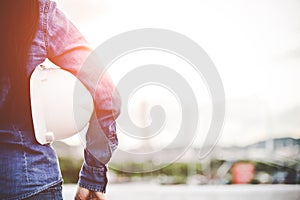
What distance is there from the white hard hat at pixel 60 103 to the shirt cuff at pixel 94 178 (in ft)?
0.29

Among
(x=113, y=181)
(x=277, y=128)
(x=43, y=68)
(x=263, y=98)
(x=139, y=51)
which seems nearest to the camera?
(x=43, y=68)

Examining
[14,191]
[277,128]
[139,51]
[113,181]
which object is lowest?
[113,181]

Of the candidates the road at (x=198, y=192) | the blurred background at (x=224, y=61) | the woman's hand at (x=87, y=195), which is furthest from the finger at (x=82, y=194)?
the road at (x=198, y=192)

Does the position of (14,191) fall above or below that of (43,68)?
below

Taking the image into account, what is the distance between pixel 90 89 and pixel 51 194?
202 millimetres

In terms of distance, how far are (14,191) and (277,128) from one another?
1.67 metres

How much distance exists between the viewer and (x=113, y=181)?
9.75ft

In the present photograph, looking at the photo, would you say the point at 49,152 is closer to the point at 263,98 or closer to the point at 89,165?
the point at 89,165

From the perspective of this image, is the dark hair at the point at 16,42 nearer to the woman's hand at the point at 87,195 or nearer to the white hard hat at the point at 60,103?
the white hard hat at the point at 60,103

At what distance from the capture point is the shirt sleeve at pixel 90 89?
2.70 feet

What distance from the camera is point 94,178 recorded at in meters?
0.91

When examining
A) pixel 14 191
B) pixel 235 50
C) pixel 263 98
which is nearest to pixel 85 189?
pixel 14 191

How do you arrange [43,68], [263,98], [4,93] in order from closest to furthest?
[4,93], [43,68], [263,98]

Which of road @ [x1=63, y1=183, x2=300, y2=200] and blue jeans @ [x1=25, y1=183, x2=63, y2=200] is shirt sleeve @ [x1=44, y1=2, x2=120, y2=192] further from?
road @ [x1=63, y1=183, x2=300, y2=200]
